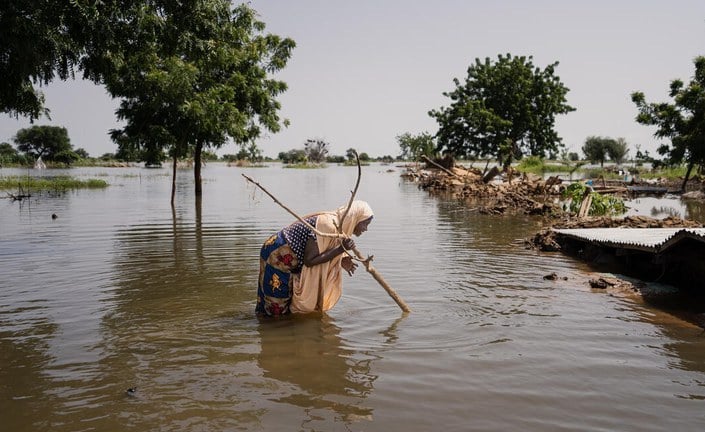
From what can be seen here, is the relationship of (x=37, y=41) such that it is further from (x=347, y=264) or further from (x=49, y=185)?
(x=49, y=185)

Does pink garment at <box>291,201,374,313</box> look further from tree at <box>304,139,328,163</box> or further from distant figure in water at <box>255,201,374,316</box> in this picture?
tree at <box>304,139,328,163</box>

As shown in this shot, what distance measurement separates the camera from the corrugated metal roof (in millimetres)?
7213

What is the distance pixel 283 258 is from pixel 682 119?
2806 cm

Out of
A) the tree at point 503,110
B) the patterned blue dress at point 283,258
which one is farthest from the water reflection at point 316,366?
the tree at point 503,110

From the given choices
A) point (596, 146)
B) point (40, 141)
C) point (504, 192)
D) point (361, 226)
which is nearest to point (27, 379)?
point (361, 226)

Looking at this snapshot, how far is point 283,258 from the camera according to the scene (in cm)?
543

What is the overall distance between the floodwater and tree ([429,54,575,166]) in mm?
32387

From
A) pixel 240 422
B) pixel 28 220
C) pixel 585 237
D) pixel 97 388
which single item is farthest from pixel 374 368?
pixel 28 220

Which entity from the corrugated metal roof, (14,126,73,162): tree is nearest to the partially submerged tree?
(14,126,73,162): tree

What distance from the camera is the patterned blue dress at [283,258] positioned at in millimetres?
5391

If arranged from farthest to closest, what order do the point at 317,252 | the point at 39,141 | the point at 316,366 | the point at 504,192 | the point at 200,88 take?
the point at 39,141
the point at 504,192
the point at 200,88
the point at 317,252
the point at 316,366

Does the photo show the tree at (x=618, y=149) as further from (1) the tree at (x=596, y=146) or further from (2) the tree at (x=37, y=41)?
(2) the tree at (x=37, y=41)

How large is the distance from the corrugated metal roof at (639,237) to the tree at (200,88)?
7.55 meters

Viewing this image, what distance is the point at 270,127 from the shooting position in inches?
911
